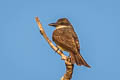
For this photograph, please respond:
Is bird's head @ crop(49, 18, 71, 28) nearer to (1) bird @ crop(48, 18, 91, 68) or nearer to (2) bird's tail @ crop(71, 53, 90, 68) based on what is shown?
(1) bird @ crop(48, 18, 91, 68)

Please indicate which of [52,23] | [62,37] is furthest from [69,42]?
[52,23]

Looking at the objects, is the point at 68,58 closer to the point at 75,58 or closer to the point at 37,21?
the point at 75,58

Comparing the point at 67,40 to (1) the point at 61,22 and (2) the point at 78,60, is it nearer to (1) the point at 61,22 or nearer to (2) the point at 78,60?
(2) the point at 78,60

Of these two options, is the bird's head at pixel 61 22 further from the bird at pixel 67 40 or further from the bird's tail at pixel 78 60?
the bird's tail at pixel 78 60

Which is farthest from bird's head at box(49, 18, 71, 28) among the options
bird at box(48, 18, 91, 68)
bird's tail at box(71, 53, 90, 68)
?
bird's tail at box(71, 53, 90, 68)

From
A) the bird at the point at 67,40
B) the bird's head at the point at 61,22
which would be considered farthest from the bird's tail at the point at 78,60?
the bird's head at the point at 61,22

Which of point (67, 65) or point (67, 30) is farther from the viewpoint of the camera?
point (67, 30)

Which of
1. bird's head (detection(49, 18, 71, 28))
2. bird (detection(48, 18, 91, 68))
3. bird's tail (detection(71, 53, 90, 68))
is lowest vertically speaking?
bird's tail (detection(71, 53, 90, 68))

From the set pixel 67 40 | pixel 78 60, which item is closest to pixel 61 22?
pixel 67 40
